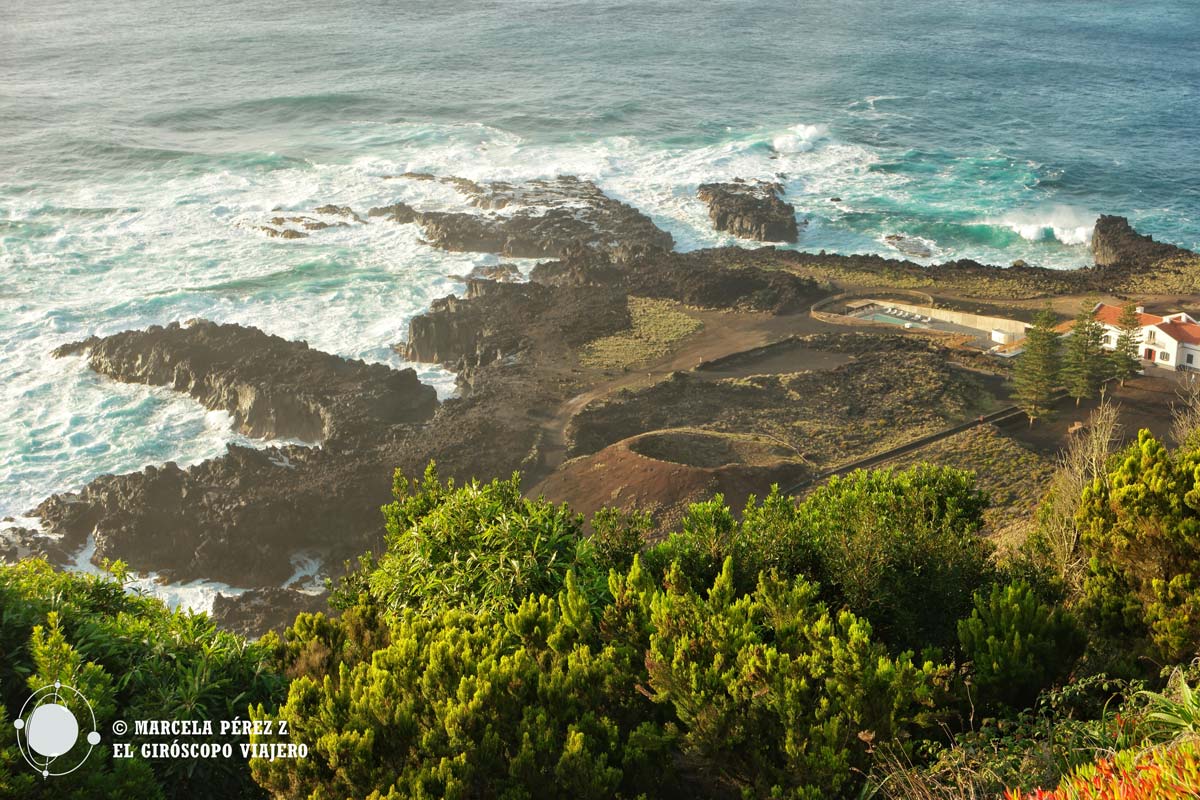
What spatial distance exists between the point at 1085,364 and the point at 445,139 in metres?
54.9

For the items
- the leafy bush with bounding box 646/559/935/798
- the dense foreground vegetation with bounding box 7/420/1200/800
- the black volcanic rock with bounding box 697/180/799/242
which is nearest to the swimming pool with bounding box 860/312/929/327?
the black volcanic rock with bounding box 697/180/799/242

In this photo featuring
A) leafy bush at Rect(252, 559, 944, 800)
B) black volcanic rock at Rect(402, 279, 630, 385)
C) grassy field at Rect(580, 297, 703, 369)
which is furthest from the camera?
black volcanic rock at Rect(402, 279, 630, 385)

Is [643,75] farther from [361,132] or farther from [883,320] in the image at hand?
[883,320]

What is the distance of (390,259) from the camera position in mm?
56656

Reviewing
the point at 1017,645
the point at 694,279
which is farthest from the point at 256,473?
the point at 1017,645

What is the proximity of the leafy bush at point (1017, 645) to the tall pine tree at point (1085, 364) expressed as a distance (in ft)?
93.3

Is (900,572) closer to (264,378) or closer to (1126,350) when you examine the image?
(1126,350)

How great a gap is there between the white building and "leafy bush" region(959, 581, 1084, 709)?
100 feet

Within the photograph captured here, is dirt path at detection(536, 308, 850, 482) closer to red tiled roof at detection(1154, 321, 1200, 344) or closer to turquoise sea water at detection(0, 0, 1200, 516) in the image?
turquoise sea water at detection(0, 0, 1200, 516)

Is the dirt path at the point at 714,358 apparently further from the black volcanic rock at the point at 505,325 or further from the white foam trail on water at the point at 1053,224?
the white foam trail on water at the point at 1053,224

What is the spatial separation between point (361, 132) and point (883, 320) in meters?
49.9

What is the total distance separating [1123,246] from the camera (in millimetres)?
57875

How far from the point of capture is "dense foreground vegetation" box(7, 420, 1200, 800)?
10.3m

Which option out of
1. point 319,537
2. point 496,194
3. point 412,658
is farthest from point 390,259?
point 412,658
